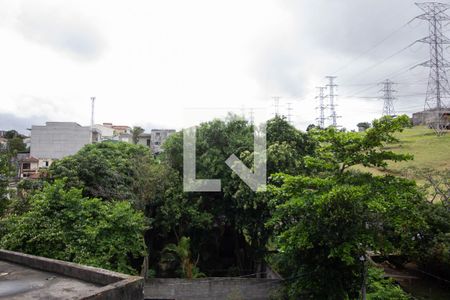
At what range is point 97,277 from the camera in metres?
4.58

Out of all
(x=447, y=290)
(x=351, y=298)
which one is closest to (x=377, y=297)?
(x=351, y=298)

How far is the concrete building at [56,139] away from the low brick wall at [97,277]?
25.6 m

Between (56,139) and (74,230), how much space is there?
23692 mm

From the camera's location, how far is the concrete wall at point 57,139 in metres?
29.7

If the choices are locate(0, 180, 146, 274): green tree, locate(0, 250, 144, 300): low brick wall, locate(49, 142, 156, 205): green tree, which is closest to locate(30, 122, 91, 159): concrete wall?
locate(49, 142, 156, 205): green tree

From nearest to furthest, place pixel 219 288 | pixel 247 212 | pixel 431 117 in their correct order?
pixel 219 288 → pixel 247 212 → pixel 431 117

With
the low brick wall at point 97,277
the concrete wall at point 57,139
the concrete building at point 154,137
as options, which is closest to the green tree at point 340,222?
the low brick wall at point 97,277

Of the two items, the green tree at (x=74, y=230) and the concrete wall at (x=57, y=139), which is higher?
the concrete wall at (x=57, y=139)

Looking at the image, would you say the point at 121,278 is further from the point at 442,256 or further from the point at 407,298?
the point at 442,256

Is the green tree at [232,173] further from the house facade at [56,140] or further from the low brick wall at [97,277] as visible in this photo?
the house facade at [56,140]

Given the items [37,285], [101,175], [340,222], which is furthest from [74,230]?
[340,222]

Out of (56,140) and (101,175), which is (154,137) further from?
(101,175)

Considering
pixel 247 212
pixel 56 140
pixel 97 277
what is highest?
pixel 56 140

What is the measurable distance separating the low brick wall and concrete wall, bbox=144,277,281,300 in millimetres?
Result: 6268
